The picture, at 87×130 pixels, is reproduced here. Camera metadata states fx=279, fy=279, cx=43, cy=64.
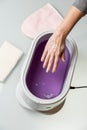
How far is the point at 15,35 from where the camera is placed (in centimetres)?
75

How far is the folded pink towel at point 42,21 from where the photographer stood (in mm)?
759

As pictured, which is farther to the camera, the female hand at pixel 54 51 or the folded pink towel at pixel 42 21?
the folded pink towel at pixel 42 21

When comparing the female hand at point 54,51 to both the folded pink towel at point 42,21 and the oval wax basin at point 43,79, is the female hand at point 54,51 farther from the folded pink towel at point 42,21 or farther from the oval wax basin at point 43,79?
the folded pink towel at point 42,21

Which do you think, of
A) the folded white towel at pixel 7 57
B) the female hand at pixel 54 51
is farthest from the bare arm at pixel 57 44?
the folded white towel at pixel 7 57

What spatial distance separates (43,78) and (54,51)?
87 millimetres

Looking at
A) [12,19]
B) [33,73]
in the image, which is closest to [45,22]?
[12,19]

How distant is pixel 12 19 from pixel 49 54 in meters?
0.23

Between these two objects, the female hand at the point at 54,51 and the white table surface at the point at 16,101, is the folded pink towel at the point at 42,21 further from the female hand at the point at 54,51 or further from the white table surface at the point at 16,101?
the female hand at the point at 54,51

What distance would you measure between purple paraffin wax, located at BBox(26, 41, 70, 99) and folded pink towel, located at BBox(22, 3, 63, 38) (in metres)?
0.10

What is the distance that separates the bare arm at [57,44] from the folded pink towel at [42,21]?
0.15 meters

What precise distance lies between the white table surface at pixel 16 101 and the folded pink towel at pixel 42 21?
0.02 m

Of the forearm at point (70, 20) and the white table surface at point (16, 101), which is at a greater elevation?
the forearm at point (70, 20)

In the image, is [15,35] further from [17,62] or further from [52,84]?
[52,84]

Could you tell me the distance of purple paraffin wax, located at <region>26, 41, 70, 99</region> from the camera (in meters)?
0.63
